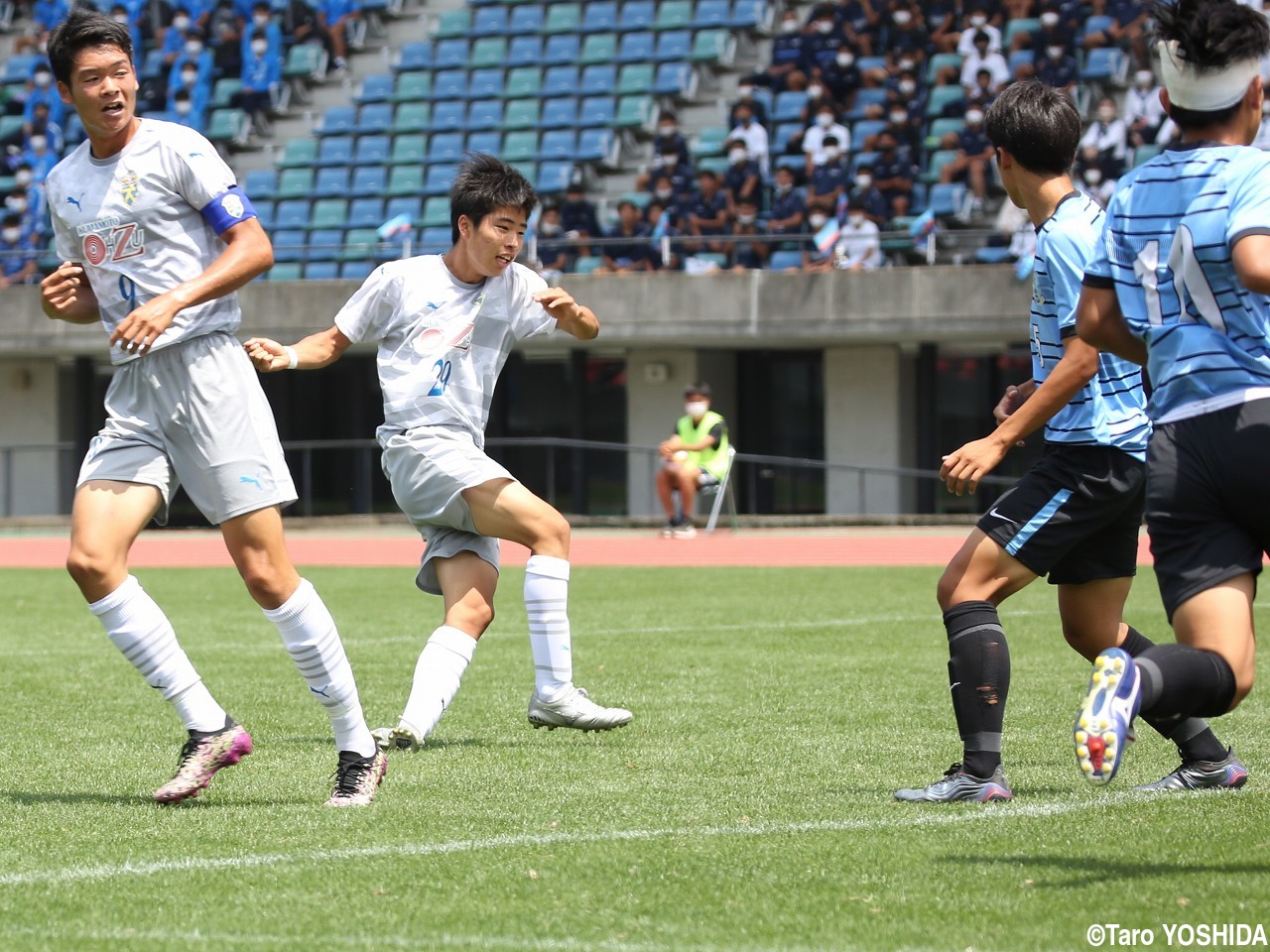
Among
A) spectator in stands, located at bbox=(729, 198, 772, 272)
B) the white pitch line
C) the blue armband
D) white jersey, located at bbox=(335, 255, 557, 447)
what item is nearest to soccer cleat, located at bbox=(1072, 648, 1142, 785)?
the white pitch line

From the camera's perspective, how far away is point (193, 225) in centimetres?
549

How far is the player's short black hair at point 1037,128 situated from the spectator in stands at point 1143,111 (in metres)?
18.0

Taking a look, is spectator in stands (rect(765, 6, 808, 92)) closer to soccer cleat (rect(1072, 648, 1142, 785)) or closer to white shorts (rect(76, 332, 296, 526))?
white shorts (rect(76, 332, 296, 526))

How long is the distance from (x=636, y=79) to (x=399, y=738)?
891 inches

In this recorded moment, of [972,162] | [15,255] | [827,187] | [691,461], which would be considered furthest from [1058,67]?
[15,255]

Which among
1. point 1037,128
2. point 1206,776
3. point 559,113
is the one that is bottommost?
point 1206,776

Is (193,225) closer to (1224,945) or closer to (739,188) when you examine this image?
(1224,945)

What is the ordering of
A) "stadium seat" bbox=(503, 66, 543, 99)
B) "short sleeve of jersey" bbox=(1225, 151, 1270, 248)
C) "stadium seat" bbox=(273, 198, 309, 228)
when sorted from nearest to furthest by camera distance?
"short sleeve of jersey" bbox=(1225, 151, 1270, 248) → "stadium seat" bbox=(273, 198, 309, 228) → "stadium seat" bbox=(503, 66, 543, 99)

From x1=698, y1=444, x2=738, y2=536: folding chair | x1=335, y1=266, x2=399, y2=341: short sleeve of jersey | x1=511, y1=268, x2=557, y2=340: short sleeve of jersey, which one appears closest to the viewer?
x1=335, y1=266, x2=399, y2=341: short sleeve of jersey

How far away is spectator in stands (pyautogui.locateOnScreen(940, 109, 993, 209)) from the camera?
22984mm

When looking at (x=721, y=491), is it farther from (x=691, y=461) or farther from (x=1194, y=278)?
(x=1194, y=278)

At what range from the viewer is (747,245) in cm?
2427

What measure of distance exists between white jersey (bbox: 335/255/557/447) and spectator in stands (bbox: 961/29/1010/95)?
1823cm

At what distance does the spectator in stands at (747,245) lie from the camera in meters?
24.2
